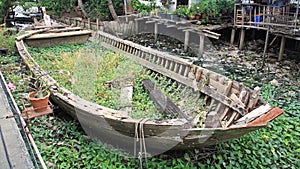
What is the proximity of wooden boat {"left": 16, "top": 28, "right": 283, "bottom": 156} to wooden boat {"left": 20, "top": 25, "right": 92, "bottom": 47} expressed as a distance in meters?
3.78

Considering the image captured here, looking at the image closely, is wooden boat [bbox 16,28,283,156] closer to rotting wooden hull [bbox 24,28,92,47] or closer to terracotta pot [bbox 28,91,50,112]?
terracotta pot [bbox 28,91,50,112]

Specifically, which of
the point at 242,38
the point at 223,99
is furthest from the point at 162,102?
the point at 242,38

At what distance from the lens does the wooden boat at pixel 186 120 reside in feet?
11.1

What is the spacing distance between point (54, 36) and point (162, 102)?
247 inches

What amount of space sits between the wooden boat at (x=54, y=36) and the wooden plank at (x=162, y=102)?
5.25 metres

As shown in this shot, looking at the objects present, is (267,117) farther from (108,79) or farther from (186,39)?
(186,39)

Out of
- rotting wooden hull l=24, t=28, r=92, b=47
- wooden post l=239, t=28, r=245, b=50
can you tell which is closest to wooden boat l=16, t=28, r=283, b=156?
rotting wooden hull l=24, t=28, r=92, b=47

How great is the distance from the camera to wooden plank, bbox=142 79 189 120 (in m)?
4.66

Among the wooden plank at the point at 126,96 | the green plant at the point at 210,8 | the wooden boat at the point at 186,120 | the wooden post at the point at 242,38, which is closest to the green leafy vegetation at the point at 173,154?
the wooden boat at the point at 186,120

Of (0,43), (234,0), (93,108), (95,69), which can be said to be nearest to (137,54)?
(95,69)

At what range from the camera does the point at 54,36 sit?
9.49 meters

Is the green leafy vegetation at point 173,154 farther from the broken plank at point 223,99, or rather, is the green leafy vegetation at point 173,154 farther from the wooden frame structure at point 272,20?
the wooden frame structure at point 272,20

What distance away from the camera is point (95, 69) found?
675 cm

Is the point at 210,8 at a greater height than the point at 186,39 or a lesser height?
greater
